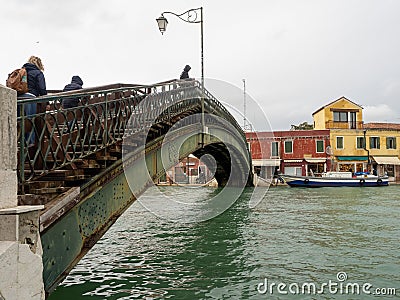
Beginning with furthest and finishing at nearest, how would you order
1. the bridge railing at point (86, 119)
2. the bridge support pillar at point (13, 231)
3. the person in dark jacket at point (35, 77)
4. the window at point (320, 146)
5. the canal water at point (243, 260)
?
the window at point (320, 146), the canal water at point (243, 260), the person in dark jacket at point (35, 77), the bridge railing at point (86, 119), the bridge support pillar at point (13, 231)

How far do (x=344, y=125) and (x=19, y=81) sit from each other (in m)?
38.1

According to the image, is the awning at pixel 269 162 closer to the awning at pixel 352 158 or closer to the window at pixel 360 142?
the awning at pixel 352 158

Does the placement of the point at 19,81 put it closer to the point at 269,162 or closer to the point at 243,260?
the point at 243,260

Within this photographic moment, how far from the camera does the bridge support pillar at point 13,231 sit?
121 inches

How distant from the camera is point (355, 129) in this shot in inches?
1575

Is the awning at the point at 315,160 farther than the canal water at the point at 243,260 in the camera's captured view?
Yes

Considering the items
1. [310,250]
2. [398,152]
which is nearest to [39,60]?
[310,250]

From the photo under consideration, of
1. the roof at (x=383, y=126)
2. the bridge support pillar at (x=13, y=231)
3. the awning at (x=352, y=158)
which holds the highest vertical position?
the roof at (x=383, y=126)

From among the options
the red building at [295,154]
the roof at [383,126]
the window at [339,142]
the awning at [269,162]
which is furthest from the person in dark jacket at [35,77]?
the roof at [383,126]

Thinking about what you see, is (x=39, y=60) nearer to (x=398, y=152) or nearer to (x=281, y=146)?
(x=281, y=146)

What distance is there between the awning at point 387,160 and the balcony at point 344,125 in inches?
129

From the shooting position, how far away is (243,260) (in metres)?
9.05

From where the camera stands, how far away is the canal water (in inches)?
269

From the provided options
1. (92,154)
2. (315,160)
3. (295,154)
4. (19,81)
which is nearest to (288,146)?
(295,154)
